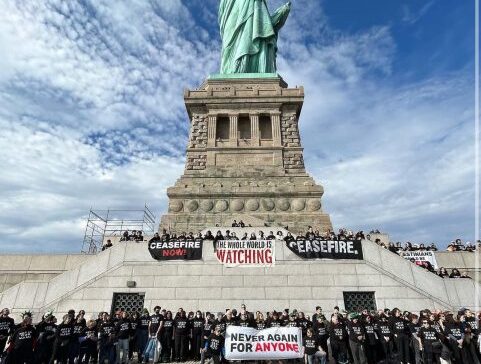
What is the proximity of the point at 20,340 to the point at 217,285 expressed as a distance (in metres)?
8.10

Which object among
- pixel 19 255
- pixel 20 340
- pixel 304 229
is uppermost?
pixel 304 229

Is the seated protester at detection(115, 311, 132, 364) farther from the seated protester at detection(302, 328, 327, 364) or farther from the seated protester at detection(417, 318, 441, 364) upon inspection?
the seated protester at detection(417, 318, 441, 364)

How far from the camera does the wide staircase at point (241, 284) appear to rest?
Answer: 15.4 meters

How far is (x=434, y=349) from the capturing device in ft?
33.4

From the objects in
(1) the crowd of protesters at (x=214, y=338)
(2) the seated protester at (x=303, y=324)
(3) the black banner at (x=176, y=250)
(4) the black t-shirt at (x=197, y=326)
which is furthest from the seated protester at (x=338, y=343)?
(3) the black banner at (x=176, y=250)

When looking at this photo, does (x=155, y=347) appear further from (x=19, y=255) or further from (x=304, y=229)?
(x=304, y=229)

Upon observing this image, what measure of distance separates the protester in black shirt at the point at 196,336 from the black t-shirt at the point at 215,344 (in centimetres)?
123

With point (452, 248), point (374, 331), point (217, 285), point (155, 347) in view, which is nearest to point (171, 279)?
point (217, 285)

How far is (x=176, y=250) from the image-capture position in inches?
662

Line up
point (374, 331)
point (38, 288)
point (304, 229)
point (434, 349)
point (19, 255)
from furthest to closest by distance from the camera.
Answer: point (304, 229) < point (19, 255) < point (38, 288) < point (374, 331) < point (434, 349)

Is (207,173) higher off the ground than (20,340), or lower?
higher

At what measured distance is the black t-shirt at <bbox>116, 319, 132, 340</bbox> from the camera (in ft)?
36.7

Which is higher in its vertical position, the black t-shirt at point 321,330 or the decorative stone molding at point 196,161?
the decorative stone molding at point 196,161

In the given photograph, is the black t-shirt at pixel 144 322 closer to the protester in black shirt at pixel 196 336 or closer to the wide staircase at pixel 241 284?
the protester in black shirt at pixel 196 336
